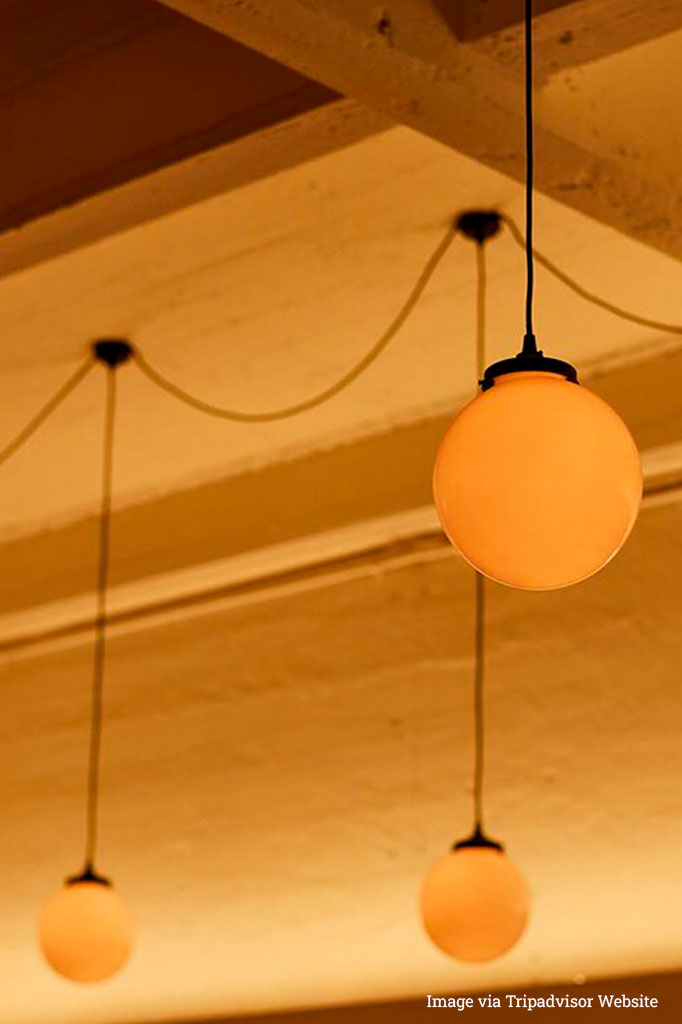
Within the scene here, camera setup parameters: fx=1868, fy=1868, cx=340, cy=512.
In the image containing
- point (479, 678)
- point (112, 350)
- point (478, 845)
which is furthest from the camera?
point (479, 678)

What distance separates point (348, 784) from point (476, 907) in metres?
1.46

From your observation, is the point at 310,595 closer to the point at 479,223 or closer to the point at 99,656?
the point at 99,656

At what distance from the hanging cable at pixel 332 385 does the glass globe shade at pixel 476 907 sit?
1437mm

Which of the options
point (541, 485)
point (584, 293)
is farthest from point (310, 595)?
point (541, 485)

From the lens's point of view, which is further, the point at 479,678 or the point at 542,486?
the point at 479,678

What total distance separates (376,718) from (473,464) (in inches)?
133

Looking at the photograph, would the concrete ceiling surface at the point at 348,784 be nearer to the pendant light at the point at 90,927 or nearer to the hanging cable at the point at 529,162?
the pendant light at the point at 90,927

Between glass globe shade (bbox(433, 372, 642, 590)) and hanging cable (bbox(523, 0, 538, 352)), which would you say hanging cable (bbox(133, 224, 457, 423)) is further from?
glass globe shade (bbox(433, 372, 642, 590))

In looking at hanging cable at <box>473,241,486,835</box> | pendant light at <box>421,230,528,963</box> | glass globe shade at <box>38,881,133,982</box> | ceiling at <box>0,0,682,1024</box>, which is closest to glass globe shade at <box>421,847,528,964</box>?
pendant light at <box>421,230,528,963</box>

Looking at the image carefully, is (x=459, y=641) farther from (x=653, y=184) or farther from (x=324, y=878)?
(x=653, y=184)

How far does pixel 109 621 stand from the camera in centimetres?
670

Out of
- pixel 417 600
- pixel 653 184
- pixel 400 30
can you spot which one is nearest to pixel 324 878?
pixel 417 600

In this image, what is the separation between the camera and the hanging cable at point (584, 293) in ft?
15.0

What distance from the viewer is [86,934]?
501 centimetres
